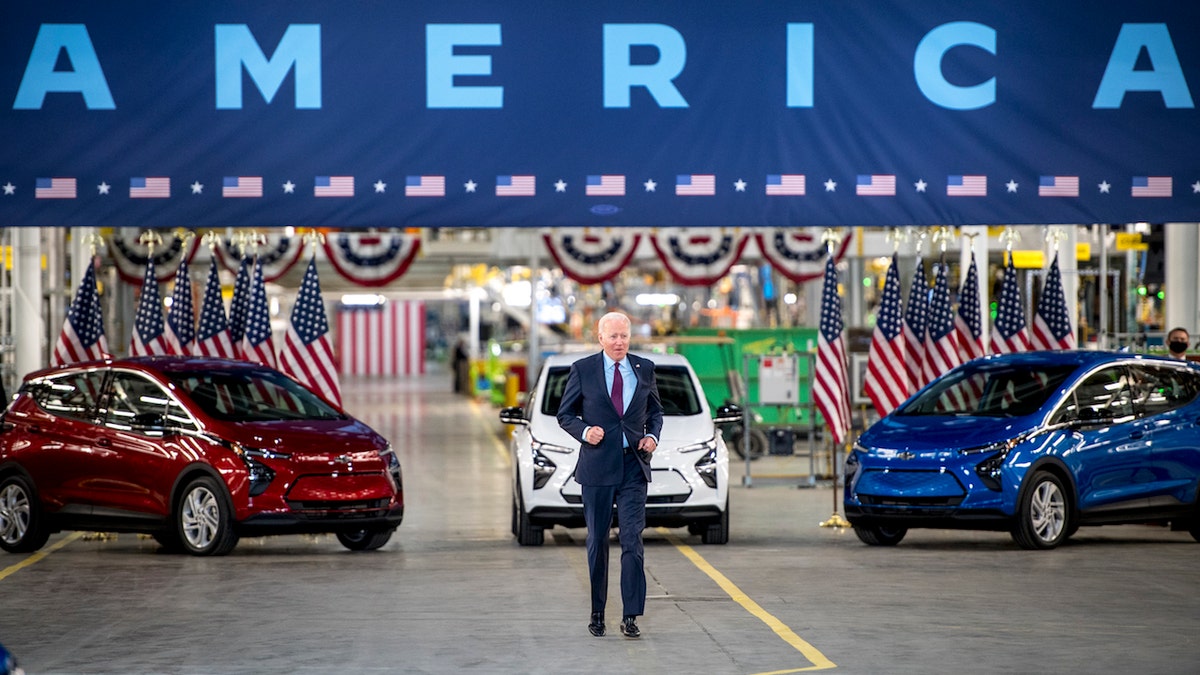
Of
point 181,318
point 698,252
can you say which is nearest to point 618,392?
point 181,318

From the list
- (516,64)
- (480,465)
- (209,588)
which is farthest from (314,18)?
(480,465)

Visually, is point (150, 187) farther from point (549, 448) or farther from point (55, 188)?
point (549, 448)

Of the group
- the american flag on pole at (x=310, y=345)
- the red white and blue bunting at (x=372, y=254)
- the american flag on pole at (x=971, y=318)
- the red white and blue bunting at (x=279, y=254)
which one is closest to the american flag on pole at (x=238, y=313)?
the american flag on pole at (x=310, y=345)

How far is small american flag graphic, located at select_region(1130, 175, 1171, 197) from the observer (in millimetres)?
14383

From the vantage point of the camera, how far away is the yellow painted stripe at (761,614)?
371 inches

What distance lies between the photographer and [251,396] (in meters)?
15.7

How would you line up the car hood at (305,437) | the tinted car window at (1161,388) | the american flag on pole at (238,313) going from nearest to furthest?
the car hood at (305,437) < the tinted car window at (1161,388) < the american flag on pole at (238,313)

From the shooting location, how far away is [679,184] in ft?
47.3

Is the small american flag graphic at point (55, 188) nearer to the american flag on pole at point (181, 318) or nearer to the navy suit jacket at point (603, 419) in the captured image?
the american flag on pole at point (181, 318)

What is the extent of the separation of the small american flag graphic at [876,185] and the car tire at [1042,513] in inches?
104

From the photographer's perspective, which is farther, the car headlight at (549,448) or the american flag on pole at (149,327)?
the american flag on pole at (149,327)

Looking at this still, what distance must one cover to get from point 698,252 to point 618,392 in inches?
953

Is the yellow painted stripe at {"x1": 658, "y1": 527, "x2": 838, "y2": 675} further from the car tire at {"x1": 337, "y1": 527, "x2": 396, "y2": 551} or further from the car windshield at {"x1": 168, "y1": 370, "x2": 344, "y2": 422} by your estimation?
the car windshield at {"x1": 168, "y1": 370, "x2": 344, "y2": 422}

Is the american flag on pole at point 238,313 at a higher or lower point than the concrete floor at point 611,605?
higher
